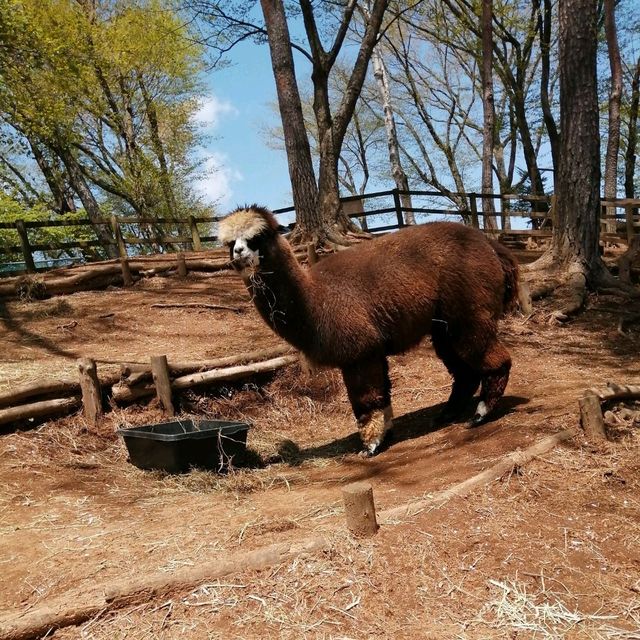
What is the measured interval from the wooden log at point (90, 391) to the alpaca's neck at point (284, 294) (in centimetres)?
218

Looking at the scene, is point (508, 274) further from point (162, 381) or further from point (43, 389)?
point (43, 389)

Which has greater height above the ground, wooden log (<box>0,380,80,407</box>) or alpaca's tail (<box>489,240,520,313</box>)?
alpaca's tail (<box>489,240,520,313</box>)

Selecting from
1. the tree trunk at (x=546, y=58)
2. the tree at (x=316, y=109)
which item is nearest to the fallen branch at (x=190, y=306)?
the tree at (x=316, y=109)

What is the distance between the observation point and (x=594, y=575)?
305 centimetres

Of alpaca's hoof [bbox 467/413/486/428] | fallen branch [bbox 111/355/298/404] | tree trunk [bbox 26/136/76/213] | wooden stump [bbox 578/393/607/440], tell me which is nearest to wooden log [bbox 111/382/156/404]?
fallen branch [bbox 111/355/298/404]

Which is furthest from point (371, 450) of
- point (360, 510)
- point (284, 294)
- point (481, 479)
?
point (360, 510)

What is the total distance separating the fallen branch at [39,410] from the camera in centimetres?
605

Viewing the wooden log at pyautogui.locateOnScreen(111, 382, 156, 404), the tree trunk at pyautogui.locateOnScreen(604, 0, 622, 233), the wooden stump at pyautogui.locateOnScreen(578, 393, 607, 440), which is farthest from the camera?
the tree trunk at pyautogui.locateOnScreen(604, 0, 622, 233)

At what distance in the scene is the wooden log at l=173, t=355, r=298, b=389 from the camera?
7016 mm

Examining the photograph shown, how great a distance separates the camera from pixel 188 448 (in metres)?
5.55

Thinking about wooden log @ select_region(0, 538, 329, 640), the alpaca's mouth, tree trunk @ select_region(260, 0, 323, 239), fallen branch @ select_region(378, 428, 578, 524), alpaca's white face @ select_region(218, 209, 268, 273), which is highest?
tree trunk @ select_region(260, 0, 323, 239)

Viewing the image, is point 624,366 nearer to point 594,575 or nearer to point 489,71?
point 594,575

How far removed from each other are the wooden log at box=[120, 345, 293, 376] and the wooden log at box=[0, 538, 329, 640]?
12.6 ft

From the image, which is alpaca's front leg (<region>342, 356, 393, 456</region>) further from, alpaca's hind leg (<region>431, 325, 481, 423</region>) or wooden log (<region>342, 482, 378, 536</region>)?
wooden log (<region>342, 482, 378, 536</region>)
